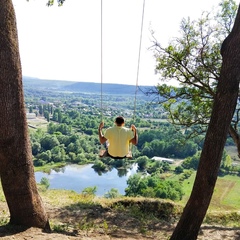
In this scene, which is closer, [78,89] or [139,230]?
[139,230]

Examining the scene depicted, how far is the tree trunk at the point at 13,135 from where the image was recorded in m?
3.44

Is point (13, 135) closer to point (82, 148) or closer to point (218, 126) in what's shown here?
point (218, 126)

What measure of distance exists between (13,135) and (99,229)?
2338mm

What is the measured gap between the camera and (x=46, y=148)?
44.0m

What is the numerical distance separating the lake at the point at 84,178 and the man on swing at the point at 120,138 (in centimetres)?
2478

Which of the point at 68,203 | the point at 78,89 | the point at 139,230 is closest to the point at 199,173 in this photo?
the point at 139,230

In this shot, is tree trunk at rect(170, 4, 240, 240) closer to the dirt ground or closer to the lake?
the dirt ground

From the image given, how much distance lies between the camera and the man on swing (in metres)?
5.12

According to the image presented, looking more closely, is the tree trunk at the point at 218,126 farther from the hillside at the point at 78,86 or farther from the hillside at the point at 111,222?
the hillside at the point at 78,86

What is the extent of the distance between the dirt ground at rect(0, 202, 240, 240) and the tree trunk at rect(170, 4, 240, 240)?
136 cm

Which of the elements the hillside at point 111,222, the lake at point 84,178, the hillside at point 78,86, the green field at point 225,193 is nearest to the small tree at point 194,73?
the hillside at point 111,222

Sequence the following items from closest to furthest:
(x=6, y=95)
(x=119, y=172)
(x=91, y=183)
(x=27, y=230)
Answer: (x=6, y=95) < (x=27, y=230) < (x=91, y=183) < (x=119, y=172)

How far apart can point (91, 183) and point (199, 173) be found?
97.6 feet

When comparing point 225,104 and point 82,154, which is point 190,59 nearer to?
point 225,104
